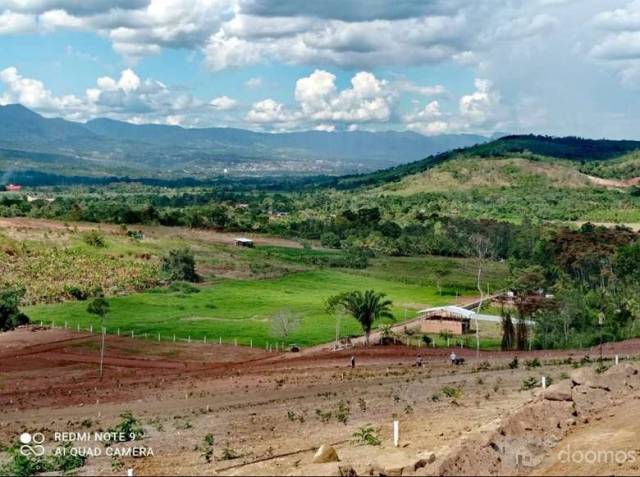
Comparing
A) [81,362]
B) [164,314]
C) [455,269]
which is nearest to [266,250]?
[455,269]

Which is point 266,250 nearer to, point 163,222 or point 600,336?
point 163,222

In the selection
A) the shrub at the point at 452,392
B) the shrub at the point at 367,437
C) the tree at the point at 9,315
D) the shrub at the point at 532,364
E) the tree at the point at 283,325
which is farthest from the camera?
the tree at the point at 9,315

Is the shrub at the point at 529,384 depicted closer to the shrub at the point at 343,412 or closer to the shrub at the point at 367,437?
the shrub at the point at 343,412

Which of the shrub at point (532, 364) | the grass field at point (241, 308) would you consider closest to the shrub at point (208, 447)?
the shrub at point (532, 364)

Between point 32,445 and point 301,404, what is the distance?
10.4m

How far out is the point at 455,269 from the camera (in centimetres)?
10762

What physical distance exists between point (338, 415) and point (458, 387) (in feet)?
24.5

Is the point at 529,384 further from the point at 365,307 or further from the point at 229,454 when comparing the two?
the point at 365,307

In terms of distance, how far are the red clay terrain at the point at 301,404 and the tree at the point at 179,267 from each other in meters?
30.2

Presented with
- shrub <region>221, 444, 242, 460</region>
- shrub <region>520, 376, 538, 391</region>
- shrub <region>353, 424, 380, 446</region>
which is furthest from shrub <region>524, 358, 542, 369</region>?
shrub <region>221, 444, 242, 460</region>

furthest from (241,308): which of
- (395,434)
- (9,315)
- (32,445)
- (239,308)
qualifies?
(395,434)

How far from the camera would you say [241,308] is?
241 ft

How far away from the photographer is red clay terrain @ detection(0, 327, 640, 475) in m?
19.4

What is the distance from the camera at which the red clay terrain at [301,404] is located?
19.4 metres
